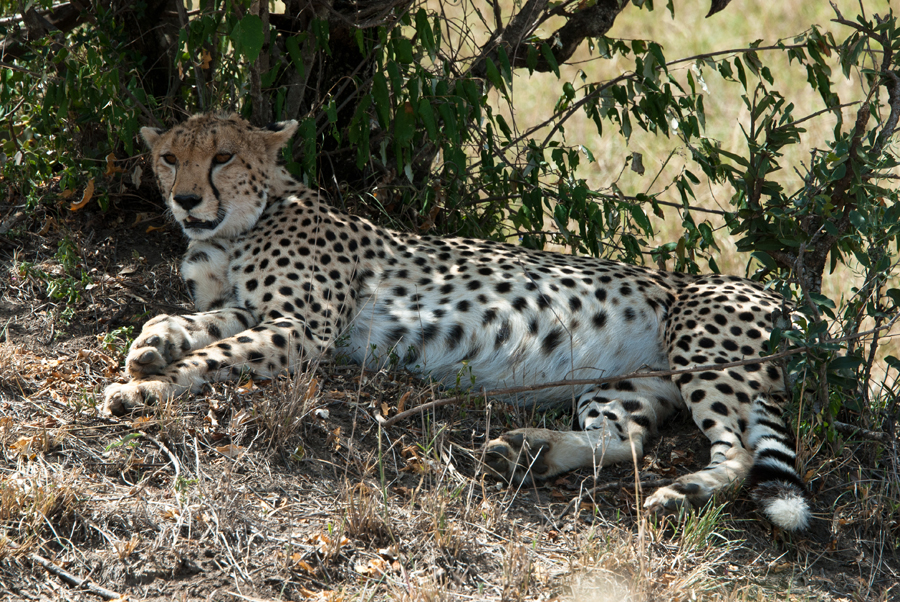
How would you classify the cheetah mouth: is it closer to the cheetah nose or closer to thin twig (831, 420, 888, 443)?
the cheetah nose

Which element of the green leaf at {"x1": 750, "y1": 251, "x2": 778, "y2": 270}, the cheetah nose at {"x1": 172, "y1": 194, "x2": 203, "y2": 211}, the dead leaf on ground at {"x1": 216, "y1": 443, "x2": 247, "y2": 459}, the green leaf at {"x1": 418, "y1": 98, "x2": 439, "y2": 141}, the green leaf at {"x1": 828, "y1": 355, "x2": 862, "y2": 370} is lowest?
the dead leaf on ground at {"x1": 216, "y1": 443, "x2": 247, "y2": 459}

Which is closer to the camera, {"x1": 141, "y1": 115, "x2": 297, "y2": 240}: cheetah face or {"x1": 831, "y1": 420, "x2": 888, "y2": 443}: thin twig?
{"x1": 831, "y1": 420, "x2": 888, "y2": 443}: thin twig

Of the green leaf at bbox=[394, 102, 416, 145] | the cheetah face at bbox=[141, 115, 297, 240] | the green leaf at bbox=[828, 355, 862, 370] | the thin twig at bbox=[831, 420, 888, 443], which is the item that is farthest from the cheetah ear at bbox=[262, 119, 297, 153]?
the thin twig at bbox=[831, 420, 888, 443]

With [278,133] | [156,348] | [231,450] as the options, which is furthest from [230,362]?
[278,133]

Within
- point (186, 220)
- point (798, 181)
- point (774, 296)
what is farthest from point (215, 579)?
point (798, 181)

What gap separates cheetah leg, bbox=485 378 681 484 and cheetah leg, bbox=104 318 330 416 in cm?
82

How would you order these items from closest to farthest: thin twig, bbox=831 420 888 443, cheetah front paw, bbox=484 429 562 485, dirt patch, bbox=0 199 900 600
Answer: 1. dirt patch, bbox=0 199 900 600
2. cheetah front paw, bbox=484 429 562 485
3. thin twig, bbox=831 420 888 443

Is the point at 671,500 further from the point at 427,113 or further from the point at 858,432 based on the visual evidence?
the point at 427,113

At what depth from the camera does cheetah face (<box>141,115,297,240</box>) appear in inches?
145

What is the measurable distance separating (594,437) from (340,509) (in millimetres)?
1173

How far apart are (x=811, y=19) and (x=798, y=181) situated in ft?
11.1

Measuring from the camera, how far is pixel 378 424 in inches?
122

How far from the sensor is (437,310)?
3.73 meters

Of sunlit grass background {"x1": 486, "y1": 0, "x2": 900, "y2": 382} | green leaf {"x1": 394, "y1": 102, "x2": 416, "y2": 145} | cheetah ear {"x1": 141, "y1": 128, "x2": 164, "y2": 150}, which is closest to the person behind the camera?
green leaf {"x1": 394, "y1": 102, "x2": 416, "y2": 145}
